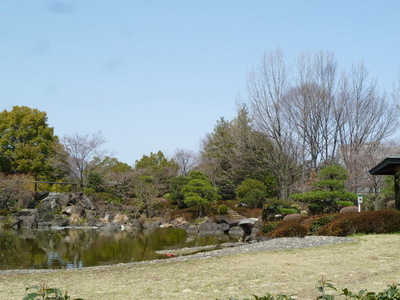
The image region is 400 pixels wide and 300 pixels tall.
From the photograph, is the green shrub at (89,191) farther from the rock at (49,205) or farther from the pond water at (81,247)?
the pond water at (81,247)

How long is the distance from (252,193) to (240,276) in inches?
759

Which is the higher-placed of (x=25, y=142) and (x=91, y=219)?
(x=25, y=142)

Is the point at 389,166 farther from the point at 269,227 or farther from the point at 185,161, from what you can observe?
the point at 185,161

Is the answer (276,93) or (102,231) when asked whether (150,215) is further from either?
(276,93)

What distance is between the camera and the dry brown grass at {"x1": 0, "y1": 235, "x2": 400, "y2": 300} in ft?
19.7

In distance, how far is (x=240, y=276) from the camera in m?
7.03

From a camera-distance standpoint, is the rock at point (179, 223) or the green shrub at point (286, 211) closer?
the green shrub at point (286, 211)

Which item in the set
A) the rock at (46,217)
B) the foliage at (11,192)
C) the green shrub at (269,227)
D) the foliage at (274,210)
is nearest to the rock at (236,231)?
the foliage at (274,210)

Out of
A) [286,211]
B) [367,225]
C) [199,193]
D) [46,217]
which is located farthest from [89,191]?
[367,225]

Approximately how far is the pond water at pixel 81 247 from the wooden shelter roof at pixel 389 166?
656 centimetres

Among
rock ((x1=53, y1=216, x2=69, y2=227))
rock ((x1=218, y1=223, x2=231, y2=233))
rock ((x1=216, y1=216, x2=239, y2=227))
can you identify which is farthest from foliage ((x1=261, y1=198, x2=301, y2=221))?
rock ((x1=53, y1=216, x2=69, y2=227))

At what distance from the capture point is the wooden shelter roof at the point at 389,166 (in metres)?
13.3

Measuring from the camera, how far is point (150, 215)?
1104 inches

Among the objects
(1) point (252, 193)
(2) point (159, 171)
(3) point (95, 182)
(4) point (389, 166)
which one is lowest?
(1) point (252, 193)
